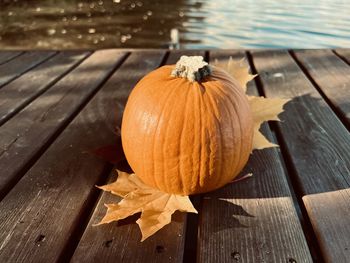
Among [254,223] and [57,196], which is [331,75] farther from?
[57,196]

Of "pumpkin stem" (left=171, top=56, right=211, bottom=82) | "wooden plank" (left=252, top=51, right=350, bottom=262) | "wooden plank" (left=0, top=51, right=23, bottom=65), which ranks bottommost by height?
"wooden plank" (left=0, top=51, right=23, bottom=65)

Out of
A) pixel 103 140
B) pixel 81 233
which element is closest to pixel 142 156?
pixel 81 233

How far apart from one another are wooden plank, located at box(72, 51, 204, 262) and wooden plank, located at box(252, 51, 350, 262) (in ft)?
1.24

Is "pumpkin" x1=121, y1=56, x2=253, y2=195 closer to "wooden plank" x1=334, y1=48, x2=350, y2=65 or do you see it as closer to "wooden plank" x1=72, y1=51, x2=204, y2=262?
"wooden plank" x1=72, y1=51, x2=204, y2=262

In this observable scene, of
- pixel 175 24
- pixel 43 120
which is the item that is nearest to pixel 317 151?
pixel 43 120

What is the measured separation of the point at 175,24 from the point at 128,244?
710 cm

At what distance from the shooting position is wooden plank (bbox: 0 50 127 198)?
1535 mm

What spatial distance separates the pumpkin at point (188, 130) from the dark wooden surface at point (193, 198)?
0.35ft

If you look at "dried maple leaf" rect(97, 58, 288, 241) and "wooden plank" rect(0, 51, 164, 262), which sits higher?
"dried maple leaf" rect(97, 58, 288, 241)

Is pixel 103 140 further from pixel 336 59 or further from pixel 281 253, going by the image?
pixel 336 59

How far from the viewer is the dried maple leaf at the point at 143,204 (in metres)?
1.14

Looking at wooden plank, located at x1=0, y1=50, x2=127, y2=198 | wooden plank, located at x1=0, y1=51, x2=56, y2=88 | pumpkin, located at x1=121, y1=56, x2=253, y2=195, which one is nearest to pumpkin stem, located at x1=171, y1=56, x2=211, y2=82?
pumpkin, located at x1=121, y1=56, x2=253, y2=195

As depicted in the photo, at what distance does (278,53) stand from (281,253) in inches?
75.5

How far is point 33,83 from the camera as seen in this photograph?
2342 mm
